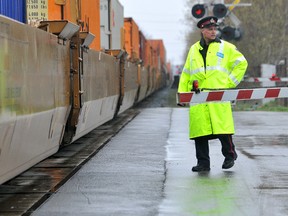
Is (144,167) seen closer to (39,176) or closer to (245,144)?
(39,176)

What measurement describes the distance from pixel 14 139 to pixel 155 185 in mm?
1818

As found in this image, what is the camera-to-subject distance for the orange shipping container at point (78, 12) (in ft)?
32.1

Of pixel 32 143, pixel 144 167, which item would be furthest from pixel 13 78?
pixel 144 167

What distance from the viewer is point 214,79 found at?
7.85 meters

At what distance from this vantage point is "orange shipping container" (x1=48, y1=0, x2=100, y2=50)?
32.1 ft

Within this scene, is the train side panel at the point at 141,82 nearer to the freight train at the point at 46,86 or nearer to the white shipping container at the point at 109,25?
the white shipping container at the point at 109,25

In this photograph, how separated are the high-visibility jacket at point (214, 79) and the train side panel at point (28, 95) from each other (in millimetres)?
1636

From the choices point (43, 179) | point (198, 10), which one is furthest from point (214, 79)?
point (198, 10)

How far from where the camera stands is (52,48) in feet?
25.7

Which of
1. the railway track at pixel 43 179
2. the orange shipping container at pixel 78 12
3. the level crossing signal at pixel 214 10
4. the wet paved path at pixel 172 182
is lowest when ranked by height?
the railway track at pixel 43 179

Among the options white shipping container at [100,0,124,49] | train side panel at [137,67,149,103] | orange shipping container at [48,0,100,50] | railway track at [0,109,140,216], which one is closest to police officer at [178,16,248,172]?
railway track at [0,109,140,216]

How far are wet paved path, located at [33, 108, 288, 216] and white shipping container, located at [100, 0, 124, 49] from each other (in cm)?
435

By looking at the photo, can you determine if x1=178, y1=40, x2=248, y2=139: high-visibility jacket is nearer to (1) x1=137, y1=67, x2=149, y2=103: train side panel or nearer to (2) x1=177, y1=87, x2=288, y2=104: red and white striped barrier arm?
(2) x1=177, y1=87, x2=288, y2=104: red and white striped barrier arm

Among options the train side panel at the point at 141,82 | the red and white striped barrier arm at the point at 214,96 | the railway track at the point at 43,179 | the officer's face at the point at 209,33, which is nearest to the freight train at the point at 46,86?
the railway track at the point at 43,179
